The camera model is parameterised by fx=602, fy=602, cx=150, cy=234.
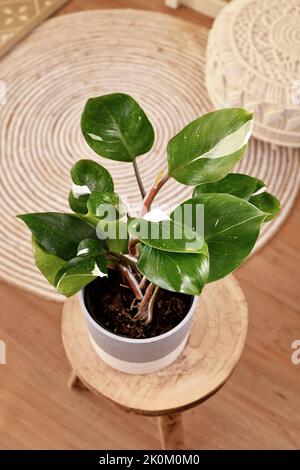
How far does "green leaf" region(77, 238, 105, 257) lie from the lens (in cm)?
78

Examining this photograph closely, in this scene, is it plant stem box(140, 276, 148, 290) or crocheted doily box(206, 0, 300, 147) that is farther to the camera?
crocheted doily box(206, 0, 300, 147)

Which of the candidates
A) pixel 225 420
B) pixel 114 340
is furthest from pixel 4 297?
pixel 114 340

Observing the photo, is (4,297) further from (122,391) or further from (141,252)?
(141,252)

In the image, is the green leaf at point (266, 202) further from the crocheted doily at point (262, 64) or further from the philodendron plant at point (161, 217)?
the crocheted doily at point (262, 64)

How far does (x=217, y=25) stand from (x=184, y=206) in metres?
1.18

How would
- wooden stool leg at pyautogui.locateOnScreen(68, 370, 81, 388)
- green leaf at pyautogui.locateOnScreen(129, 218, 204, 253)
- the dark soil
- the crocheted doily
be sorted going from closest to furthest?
green leaf at pyautogui.locateOnScreen(129, 218, 204, 253)
the dark soil
wooden stool leg at pyautogui.locateOnScreen(68, 370, 81, 388)
the crocheted doily

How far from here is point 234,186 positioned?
0.85 metres

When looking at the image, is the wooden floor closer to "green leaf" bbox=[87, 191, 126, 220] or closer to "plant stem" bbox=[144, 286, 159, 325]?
"plant stem" bbox=[144, 286, 159, 325]

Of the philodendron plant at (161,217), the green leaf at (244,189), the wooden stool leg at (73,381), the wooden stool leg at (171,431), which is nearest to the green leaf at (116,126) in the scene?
the philodendron plant at (161,217)

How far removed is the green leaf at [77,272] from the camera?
74 cm

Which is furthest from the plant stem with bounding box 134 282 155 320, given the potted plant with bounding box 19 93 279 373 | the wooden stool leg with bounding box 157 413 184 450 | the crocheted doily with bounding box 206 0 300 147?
the crocheted doily with bounding box 206 0 300 147

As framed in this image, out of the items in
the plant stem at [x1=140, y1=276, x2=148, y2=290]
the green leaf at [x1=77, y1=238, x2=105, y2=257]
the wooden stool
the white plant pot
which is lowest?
the wooden stool

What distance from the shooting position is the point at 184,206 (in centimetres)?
77

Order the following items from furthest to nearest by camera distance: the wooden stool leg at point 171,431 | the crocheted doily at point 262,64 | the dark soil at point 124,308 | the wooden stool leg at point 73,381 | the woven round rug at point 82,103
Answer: the woven round rug at point 82,103 → the crocheted doily at point 262,64 → the wooden stool leg at point 73,381 → the wooden stool leg at point 171,431 → the dark soil at point 124,308
